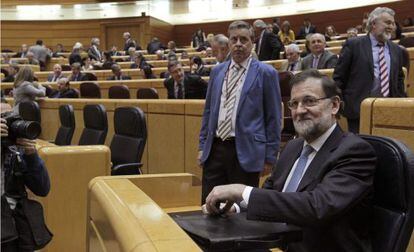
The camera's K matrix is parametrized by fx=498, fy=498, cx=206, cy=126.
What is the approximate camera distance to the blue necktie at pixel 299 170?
1.51m

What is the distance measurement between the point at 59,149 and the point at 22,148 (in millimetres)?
877

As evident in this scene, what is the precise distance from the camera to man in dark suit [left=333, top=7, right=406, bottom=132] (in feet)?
9.61

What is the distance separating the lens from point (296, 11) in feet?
48.9

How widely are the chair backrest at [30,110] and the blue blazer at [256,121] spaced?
105 inches

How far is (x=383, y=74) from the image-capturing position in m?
2.94

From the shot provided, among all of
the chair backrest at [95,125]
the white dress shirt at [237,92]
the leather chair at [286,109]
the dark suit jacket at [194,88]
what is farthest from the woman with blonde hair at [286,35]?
the white dress shirt at [237,92]

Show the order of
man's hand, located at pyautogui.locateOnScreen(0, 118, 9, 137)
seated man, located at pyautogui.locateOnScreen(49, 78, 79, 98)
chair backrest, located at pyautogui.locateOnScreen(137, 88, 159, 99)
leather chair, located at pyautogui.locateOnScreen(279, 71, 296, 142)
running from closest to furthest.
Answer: man's hand, located at pyautogui.locateOnScreen(0, 118, 9, 137)
leather chair, located at pyautogui.locateOnScreen(279, 71, 296, 142)
chair backrest, located at pyautogui.locateOnScreen(137, 88, 159, 99)
seated man, located at pyautogui.locateOnScreen(49, 78, 79, 98)

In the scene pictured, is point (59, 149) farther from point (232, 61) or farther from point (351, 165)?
point (351, 165)

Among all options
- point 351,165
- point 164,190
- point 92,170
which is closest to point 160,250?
point 351,165

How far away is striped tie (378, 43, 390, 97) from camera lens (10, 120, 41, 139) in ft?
6.65

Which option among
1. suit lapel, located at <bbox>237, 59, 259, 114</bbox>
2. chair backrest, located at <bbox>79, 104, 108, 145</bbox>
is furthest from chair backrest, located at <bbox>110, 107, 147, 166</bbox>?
suit lapel, located at <bbox>237, 59, 259, 114</bbox>

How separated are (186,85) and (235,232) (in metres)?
3.23

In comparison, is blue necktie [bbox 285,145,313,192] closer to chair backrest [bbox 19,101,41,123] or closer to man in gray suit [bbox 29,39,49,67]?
chair backrest [bbox 19,101,41,123]

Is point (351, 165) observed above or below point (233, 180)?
above
